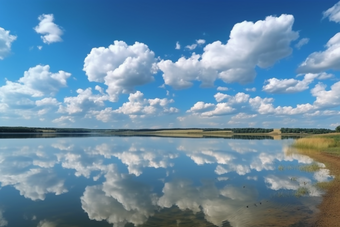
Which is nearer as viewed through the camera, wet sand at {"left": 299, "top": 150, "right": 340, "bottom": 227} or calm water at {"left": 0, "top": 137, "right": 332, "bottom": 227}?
wet sand at {"left": 299, "top": 150, "right": 340, "bottom": 227}

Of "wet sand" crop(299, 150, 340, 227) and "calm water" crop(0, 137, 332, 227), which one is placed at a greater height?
"wet sand" crop(299, 150, 340, 227)

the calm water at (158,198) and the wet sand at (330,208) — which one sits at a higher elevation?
the wet sand at (330,208)

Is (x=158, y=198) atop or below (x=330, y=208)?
below

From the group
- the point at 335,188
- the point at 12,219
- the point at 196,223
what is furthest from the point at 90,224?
the point at 335,188

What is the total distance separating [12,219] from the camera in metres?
8.62

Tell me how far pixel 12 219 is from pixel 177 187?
8.17m

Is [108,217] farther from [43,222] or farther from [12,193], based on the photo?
[12,193]

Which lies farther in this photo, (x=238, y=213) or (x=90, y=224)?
(x=238, y=213)

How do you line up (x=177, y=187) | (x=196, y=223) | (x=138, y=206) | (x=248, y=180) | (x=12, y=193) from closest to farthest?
(x=196, y=223), (x=138, y=206), (x=12, y=193), (x=177, y=187), (x=248, y=180)

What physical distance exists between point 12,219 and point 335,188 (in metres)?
15.9

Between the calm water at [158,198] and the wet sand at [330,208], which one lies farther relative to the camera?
the calm water at [158,198]

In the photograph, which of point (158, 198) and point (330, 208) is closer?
point (330, 208)

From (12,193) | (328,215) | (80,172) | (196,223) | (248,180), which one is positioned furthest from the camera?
(80,172)

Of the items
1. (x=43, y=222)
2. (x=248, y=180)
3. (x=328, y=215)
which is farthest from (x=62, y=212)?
(x=248, y=180)
